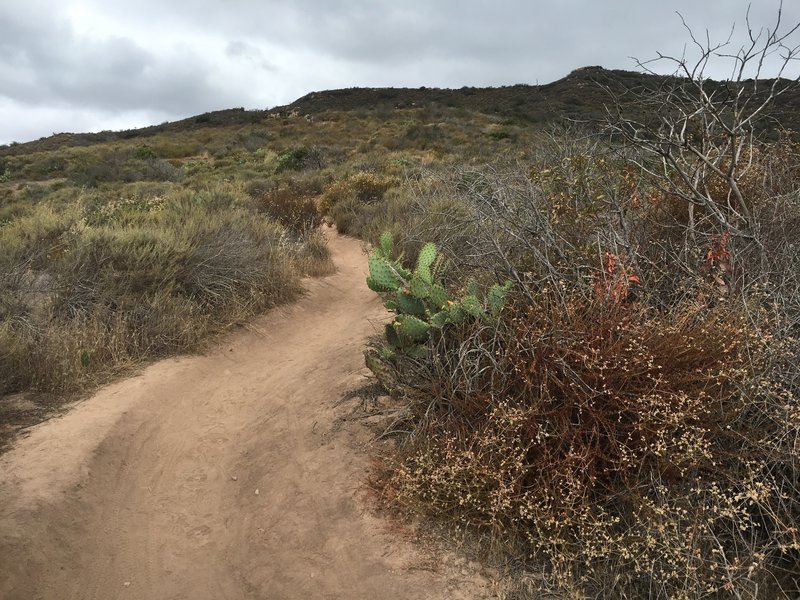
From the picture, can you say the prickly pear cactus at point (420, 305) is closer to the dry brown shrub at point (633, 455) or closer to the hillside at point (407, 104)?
the dry brown shrub at point (633, 455)

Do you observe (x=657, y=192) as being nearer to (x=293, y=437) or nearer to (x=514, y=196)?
(x=514, y=196)

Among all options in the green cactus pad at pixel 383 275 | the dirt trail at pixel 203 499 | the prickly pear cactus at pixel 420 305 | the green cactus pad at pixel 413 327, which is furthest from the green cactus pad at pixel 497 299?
the dirt trail at pixel 203 499

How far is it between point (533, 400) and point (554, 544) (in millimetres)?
786

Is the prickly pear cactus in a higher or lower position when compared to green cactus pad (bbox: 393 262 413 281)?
lower

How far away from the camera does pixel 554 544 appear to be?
2613 mm

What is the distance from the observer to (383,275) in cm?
459

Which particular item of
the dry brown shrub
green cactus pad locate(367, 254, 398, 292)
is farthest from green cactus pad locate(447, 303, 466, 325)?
green cactus pad locate(367, 254, 398, 292)

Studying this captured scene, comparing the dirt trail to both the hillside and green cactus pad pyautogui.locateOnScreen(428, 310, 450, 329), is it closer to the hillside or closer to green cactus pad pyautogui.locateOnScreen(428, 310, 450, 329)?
green cactus pad pyautogui.locateOnScreen(428, 310, 450, 329)

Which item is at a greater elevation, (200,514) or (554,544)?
(554,544)

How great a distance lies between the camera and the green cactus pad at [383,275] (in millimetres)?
4570

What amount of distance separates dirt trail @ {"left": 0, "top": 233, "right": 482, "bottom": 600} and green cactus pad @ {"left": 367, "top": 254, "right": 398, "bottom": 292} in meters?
1.00

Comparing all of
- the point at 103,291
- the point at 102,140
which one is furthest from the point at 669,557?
the point at 102,140

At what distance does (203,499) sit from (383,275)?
217 cm

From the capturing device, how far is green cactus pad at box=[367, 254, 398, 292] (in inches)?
180
